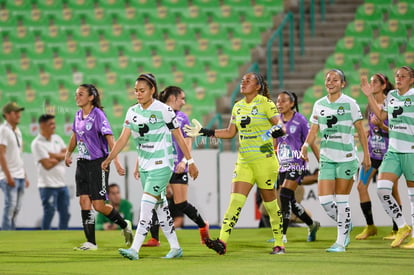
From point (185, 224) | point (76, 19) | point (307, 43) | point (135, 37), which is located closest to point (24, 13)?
point (76, 19)

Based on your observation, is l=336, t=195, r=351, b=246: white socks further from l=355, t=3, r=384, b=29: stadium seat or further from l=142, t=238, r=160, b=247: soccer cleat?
l=355, t=3, r=384, b=29: stadium seat

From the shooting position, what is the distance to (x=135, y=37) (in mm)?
20500

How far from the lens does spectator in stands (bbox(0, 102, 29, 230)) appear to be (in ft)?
45.2

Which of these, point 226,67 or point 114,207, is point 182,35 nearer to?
point 226,67

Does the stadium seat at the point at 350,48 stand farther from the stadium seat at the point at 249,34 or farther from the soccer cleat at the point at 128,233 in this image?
the soccer cleat at the point at 128,233

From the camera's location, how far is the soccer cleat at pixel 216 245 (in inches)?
343

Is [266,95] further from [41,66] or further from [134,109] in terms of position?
[41,66]

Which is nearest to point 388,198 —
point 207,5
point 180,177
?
point 180,177

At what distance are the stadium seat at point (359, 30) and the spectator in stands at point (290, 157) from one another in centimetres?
907

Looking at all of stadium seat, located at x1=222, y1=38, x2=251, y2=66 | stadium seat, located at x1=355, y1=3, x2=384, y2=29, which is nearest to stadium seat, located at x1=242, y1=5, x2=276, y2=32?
stadium seat, located at x1=222, y1=38, x2=251, y2=66

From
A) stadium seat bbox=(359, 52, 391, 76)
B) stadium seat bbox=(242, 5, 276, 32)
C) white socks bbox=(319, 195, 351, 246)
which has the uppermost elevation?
stadium seat bbox=(242, 5, 276, 32)

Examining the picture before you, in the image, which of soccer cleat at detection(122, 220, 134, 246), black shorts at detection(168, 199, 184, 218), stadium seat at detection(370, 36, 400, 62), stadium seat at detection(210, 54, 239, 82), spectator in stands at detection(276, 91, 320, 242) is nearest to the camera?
soccer cleat at detection(122, 220, 134, 246)

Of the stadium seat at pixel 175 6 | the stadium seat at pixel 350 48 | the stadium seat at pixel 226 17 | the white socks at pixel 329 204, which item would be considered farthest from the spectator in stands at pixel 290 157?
the stadium seat at pixel 175 6

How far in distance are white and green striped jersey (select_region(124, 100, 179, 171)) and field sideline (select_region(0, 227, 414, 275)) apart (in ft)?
3.58
